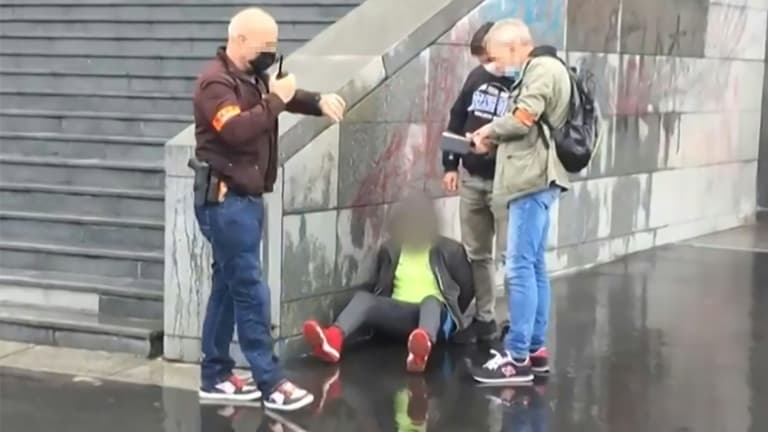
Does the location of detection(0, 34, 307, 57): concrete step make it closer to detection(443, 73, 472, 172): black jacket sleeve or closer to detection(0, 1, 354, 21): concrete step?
detection(0, 1, 354, 21): concrete step

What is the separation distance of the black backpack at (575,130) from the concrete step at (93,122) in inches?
138

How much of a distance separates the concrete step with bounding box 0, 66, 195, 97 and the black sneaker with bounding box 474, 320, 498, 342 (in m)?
3.35

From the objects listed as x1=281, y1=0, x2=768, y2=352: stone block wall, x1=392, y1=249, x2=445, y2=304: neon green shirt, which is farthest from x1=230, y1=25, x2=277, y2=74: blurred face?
x1=392, y1=249, x2=445, y2=304: neon green shirt

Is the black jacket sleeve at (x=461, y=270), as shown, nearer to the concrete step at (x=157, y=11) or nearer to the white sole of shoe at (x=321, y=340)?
the white sole of shoe at (x=321, y=340)

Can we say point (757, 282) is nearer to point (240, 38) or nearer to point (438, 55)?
point (438, 55)

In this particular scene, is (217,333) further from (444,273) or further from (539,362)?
Result: (539,362)

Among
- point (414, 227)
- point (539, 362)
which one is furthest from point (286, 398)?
point (414, 227)

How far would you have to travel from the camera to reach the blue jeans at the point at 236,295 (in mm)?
5578

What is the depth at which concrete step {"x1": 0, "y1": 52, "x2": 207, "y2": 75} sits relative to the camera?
31.9 feet

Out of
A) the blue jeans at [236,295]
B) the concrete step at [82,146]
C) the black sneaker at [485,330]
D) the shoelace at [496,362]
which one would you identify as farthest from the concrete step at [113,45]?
the blue jeans at [236,295]

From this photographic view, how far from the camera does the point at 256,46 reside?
218 inches

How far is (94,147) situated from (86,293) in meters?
1.78

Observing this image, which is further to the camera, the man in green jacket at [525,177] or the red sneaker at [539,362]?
the red sneaker at [539,362]

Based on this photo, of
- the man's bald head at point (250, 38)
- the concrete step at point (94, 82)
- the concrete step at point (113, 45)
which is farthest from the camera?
the concrete step at point (113, 45)
